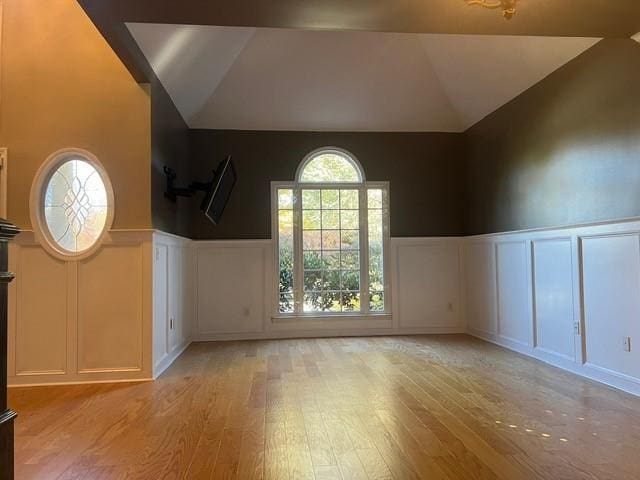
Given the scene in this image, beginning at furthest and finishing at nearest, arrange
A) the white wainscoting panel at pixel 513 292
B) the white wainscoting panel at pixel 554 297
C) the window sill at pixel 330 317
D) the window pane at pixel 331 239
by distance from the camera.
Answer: the window pane at pixel 331 239
the window sill at pixel 330 317
the white wainscoting panel at pixel 513 292
the white wainscoting panel at pixel 554 297

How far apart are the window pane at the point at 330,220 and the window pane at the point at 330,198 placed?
70 millimetres

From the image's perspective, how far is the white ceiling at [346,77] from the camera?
437cm

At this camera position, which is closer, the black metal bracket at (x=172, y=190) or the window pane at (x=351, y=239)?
the black metal bracket at (x=172, y=190)

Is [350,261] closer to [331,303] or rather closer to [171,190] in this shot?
[331,303]

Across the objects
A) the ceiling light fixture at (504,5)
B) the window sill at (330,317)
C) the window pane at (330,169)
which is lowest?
the window sill at (330,317)

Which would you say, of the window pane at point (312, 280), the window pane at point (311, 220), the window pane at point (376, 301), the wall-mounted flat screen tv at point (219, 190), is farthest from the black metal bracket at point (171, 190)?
the window pane at point (376, 301)

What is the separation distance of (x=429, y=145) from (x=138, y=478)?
5133 millimetres

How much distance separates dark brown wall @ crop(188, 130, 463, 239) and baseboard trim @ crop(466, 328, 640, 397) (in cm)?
187

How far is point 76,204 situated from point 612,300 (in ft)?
14.1

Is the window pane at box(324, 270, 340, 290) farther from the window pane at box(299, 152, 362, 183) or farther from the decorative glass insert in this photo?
the decorative glass insert

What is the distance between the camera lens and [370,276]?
591 centimetres

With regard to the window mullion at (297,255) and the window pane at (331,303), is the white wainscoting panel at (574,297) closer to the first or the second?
the window pane at (331,303)

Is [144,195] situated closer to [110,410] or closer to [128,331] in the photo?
[128,331]

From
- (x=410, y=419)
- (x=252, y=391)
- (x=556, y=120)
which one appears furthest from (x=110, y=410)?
(x=556, y=120)
